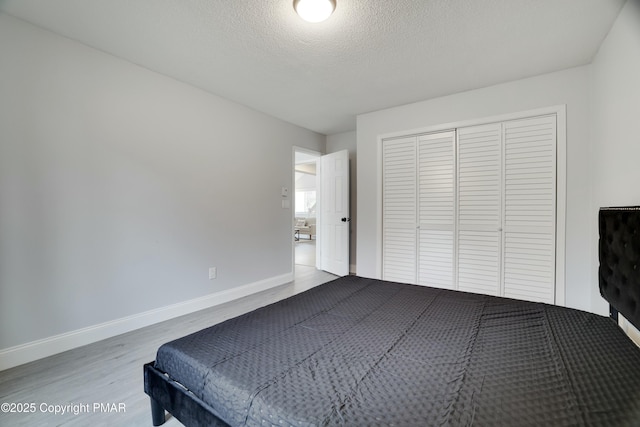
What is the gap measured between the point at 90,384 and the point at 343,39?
3.00 meters

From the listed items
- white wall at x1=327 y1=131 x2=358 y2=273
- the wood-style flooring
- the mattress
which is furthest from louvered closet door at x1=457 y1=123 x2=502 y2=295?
the wood-style flooring

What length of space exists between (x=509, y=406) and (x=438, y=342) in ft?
1.31

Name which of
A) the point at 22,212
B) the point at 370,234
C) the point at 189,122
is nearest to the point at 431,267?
the point at 370,234

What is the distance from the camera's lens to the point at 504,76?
263cm

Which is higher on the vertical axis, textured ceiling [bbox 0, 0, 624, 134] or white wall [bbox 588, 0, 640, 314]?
textured ceiling [bbox 0, 0, 624, 134]

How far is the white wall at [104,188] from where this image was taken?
1.89 metres

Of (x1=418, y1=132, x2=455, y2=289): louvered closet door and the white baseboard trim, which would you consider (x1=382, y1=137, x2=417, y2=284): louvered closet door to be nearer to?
(x1=418, y1=132, x2=455, y2=289): louvered closet door

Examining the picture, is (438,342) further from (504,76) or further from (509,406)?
(504,76)

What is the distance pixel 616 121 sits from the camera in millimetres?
1911

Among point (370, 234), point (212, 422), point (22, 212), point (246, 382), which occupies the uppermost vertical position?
point (22, 212)

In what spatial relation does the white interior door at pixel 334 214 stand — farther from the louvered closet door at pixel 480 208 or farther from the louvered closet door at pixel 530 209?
the louvered closet door at pixel 530 209

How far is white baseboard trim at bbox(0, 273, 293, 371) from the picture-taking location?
1876 mm

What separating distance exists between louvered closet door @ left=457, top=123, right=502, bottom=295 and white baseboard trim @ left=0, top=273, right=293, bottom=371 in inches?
109

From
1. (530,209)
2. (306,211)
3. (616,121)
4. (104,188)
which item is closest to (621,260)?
(616,121)
